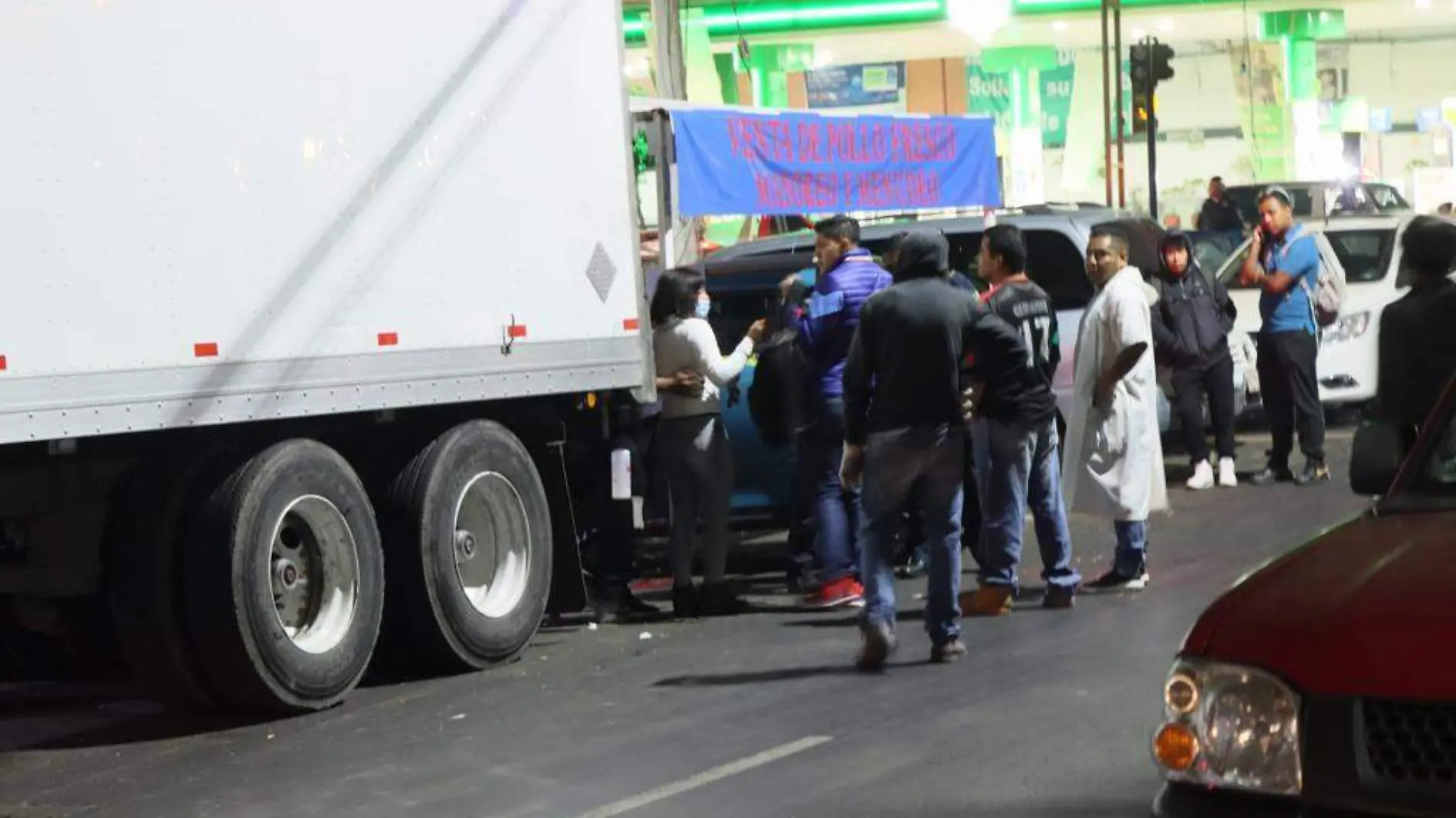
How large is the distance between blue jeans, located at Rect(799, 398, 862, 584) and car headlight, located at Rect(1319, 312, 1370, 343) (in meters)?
7.73

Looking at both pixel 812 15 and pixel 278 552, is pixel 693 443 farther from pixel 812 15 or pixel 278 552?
pixel 812 15

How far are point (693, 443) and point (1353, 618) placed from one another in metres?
7.68

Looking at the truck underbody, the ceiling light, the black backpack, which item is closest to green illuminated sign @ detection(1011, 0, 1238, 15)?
the ceiling light

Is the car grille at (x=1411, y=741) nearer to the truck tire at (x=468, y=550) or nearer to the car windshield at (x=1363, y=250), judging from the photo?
the truck tire at (x=468, y=550)

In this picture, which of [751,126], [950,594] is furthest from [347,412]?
[751,126]

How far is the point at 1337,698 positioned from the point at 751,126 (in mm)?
10311

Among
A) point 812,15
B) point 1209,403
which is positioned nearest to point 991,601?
point 1209,403

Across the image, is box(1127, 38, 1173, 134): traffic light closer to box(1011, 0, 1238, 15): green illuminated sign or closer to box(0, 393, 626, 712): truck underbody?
box(1011, 0, 1238, 15): green illuminated sign

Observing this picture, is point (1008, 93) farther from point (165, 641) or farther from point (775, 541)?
point (165, 641)

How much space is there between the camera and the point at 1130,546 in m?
12.0

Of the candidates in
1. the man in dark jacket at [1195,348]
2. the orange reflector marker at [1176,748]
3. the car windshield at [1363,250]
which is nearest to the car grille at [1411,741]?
the orange reflector marker at [1176,748]

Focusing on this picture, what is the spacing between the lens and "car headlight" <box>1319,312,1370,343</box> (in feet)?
61.9

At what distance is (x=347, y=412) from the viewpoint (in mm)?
10102

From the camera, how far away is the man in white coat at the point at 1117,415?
11.9 meters
